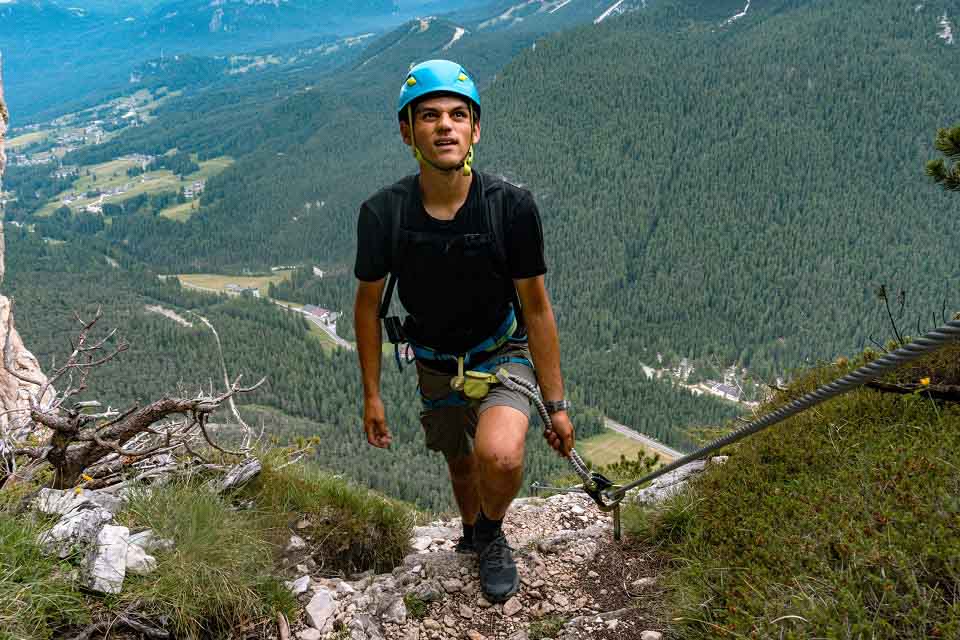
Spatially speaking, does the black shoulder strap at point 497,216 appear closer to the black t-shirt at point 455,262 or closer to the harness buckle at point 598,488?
the black t-shirt at point 455,262

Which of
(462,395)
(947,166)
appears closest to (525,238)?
(462,395)

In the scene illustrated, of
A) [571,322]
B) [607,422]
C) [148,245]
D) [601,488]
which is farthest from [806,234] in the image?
[148,245]

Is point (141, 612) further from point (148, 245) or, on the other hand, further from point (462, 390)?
point (148, 245)

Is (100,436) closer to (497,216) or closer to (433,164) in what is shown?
(433,164)

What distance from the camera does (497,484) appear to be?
12.2ft

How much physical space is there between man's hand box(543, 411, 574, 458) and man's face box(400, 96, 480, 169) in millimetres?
1613

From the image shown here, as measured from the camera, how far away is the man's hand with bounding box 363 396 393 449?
4039 millimetres

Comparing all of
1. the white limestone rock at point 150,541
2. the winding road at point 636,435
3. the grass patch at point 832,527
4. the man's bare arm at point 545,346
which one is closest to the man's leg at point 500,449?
the man's bare arm at point 545,346

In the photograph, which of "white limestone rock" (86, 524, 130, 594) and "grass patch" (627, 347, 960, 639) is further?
"white limestone rock" (86, 524, 130, 594)

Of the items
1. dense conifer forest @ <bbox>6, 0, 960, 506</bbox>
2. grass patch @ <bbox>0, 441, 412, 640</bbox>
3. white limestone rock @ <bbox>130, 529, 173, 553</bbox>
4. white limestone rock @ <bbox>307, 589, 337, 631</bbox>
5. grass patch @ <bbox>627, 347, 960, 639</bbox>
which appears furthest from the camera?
dense conifer forest @ <bbox>6, 0, 960, 506</bbox>

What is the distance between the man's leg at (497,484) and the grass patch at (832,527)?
993 mm

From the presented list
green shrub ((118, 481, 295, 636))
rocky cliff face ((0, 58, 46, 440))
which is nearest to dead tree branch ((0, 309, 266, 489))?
green shrub ((118, 481, 295, 636))

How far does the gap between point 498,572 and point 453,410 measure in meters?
1.08

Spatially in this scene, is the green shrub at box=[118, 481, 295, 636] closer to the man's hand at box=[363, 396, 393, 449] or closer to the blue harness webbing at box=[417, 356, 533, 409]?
the man's hand at box=[363, 396, 393, 449]
